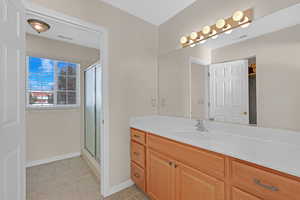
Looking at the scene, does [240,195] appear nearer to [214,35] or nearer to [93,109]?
[214,35]

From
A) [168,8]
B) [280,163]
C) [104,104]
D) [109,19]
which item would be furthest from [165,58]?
[280,163]

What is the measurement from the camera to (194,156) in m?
1.09

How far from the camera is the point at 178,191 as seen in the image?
1225 millimetres

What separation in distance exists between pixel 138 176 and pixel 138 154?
10.9 inches

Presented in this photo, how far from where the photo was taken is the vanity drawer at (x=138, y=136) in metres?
1.67

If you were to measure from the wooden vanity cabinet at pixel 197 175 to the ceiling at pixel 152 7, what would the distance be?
1660 mm

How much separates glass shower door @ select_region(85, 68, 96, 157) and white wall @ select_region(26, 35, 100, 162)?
0.25 m

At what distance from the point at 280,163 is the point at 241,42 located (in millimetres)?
1091

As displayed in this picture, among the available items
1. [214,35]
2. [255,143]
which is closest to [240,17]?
[214,35]

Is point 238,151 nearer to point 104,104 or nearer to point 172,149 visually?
point 172,149

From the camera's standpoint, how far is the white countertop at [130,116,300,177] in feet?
2.42

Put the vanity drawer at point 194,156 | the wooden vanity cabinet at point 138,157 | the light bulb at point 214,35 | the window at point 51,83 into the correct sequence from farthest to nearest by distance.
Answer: the window at point 51,83
the wooden vanity cabinet at point 138,157
the light bulb at point 214,35
the vanity drawer at point 194,156

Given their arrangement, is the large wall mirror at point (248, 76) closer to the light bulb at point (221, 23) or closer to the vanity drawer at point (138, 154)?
the light bulb at point (221, 23)

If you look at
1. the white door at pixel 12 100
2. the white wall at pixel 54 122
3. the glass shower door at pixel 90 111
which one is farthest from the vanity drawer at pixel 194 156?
the white wall at pixel 54 122
